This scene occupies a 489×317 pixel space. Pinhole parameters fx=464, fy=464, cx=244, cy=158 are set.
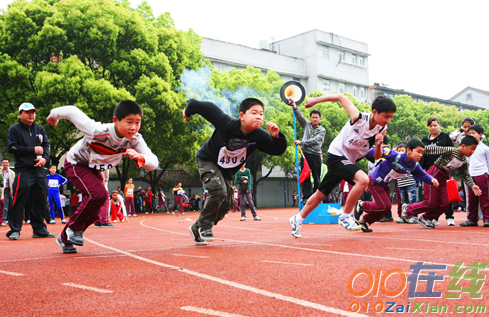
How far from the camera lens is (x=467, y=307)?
2.61 m

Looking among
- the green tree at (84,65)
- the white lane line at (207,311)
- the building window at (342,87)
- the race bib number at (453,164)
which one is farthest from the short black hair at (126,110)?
the building window at (342,87)

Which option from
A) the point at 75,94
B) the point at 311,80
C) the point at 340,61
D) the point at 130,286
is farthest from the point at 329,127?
the point at 130,286

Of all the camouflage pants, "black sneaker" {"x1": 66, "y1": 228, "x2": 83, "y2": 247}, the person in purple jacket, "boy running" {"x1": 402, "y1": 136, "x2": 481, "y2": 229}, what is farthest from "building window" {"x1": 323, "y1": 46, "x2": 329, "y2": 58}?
"black sneaker" {"x1": 66, "y1": 228, "x2": 83, "y2": 247}

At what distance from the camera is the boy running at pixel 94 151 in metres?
5.16

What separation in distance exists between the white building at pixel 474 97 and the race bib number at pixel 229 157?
9610cm

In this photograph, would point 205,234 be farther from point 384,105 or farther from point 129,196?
point 129,196

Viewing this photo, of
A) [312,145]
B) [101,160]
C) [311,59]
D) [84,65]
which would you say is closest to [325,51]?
[311,59]

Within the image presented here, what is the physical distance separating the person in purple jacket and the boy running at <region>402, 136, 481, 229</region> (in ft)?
1.32

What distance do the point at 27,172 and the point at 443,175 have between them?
7901 mm

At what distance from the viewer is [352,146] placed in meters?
6.92

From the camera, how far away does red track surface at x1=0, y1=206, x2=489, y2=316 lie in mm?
2793

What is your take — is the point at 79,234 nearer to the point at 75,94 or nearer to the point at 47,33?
the point at 75,94

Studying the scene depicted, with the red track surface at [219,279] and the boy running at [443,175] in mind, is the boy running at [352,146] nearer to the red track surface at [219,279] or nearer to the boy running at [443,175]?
the red track surface at [219,279]

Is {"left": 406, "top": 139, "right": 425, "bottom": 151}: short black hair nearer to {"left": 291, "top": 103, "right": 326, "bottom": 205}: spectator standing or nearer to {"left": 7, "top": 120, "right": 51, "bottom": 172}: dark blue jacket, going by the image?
{"left": 291, "top": 103, "right": 326, "bottom": 205}: spectator standing
